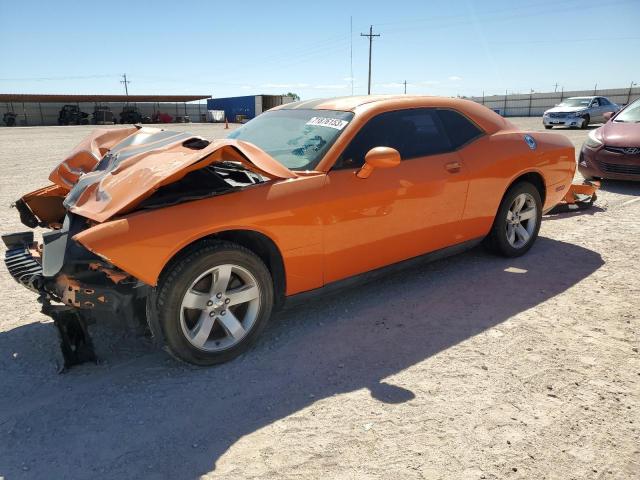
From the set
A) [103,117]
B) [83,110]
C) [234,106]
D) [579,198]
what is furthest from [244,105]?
[579,198]

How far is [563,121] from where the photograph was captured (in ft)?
69.7

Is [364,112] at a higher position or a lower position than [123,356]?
higher

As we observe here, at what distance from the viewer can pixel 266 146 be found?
3.79 meters

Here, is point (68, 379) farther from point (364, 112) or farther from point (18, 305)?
point (364, 112)

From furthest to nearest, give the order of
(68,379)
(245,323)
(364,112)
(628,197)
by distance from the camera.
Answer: (628,197) < (364,112) < (245,323) < (68,379)

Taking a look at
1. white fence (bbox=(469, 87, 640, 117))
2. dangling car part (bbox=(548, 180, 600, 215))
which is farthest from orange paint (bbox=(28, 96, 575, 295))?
white fence (bbox=(469, 87, 640, 117))

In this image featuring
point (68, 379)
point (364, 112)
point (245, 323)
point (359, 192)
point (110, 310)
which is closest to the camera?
point (110, 310)

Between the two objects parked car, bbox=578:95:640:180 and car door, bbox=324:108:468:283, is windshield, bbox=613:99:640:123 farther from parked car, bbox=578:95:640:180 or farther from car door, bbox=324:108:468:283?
car door, bbox=324:108:468:283

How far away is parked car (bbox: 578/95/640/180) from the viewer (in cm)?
770

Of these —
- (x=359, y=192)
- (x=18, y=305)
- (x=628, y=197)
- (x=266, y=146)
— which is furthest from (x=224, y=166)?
(x=628, y=197)

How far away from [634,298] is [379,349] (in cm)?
224

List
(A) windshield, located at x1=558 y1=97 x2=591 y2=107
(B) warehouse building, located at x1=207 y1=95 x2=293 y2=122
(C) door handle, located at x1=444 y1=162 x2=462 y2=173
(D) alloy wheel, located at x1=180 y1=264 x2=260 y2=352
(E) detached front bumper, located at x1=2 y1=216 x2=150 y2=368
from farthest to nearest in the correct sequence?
(B) warehouse building, located at x1=207 y1=95 x2=293 y2=122 < (A) windshield, located at x1=558 y1=97 x2=591 y2=107 < (C) door handle, located at x1=444 y1=162 x2=462 y2=173 < (D) alloy wheel, located at x1=180 y1=264 x2=260 y2=352 < (E) detached front bumper, located at x1=2 y1=216 x2=150 y2=368

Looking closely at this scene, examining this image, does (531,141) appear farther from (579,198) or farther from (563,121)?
(563,121)

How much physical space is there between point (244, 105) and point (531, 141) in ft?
158
